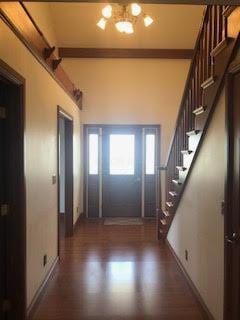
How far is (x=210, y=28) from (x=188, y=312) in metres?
2.57

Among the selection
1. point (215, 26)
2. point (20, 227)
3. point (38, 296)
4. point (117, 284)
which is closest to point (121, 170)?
point (117, 284)

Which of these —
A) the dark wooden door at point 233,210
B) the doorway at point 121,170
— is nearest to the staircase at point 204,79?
the dark wooden door at point 233,210

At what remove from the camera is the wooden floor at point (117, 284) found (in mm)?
3143

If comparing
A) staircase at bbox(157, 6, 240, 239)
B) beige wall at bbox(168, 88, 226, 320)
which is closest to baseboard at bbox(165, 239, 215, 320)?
beige wall at bbox(168, 88, 226, 320)

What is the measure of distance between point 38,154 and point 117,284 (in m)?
1.74

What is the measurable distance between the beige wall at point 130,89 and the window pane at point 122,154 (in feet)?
1.28

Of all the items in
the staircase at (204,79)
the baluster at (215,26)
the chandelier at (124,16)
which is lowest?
the staircase at (204,79)

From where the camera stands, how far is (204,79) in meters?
3.02

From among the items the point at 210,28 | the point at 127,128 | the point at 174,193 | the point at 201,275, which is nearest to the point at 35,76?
the point at 210,28

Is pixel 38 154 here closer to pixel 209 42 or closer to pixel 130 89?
pixel 209 42

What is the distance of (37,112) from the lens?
3365mm

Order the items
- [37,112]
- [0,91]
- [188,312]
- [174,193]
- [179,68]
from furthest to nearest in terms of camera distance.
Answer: [179,68], [174,193], [37,112], [188,312], [0,91]

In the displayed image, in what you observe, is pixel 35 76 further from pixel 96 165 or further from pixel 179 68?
pixel 179 68

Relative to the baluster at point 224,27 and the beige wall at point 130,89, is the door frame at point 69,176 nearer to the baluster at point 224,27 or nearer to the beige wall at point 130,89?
the beige wall at point 130,89
